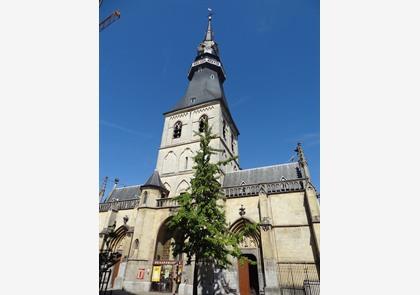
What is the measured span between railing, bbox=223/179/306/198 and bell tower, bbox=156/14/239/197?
3.40 metres

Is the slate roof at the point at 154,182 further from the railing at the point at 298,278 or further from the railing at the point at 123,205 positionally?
the railing at the point at 298,278

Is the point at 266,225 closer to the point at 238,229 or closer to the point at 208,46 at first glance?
the point at 238,229

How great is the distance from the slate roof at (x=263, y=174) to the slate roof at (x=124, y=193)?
8.29 m

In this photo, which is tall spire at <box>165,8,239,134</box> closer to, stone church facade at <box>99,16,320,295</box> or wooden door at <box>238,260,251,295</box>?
stone church facade at <box>99,16,320,295</box>

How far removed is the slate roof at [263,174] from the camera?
1579 cm

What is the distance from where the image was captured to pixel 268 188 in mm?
14148

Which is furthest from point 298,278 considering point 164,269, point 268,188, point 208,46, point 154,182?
point 208,46

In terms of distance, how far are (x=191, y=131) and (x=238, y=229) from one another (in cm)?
996

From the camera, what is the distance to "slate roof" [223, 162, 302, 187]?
1579cm

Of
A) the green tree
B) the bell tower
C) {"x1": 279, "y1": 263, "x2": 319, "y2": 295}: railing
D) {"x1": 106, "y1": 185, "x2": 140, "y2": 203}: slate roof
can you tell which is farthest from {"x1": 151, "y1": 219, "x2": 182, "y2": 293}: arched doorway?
{"x1": 106, "y1": 185, "x2": 140, "y2": 203}: slate roof

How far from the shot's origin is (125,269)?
12.3 meters
